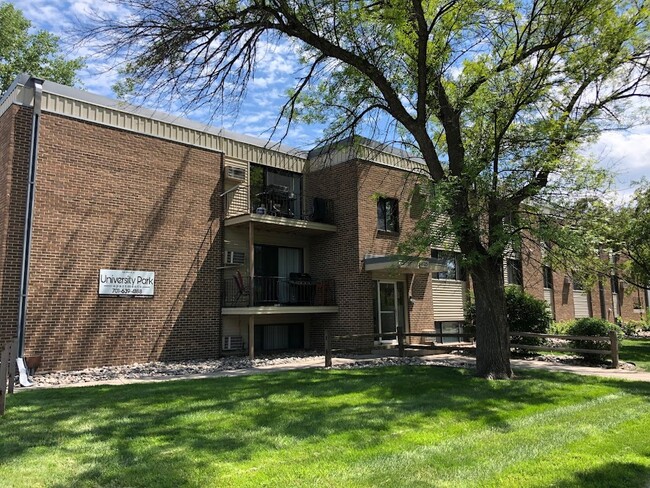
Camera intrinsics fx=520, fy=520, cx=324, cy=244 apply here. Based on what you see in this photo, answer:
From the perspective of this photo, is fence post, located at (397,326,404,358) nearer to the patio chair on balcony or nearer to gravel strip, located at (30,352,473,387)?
gravel strip, located at (30,352,473,387)

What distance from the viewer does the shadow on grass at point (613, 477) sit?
15.3 ft

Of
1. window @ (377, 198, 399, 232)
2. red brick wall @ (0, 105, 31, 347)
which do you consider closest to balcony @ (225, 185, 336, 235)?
window @ (377, 198, 399, 232)

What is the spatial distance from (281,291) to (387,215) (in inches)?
188

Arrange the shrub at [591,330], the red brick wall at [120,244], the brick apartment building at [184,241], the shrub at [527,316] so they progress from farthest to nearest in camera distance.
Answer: the shrub at [527,316] → the shrub at [591,330] → the red brick wall at [120,244] → the brick apartment building at [184,241]

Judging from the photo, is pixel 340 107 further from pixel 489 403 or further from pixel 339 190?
pixel 489 403

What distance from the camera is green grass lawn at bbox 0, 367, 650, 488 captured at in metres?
4.79

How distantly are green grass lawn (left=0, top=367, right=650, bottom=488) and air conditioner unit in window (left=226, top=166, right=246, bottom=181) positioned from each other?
26.5 feet

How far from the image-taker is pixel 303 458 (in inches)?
210

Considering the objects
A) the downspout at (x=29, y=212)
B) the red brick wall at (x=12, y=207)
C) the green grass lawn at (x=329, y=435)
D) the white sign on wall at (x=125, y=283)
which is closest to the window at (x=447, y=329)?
the green grass lawn at (x=329, y=435)

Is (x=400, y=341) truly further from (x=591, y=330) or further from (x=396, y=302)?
(x=591, y=330)

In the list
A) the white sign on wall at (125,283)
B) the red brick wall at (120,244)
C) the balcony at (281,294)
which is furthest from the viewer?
the balcony at (281,294)

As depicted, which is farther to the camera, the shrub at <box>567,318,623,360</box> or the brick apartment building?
the shrub at <box>567,318,623,360</box>

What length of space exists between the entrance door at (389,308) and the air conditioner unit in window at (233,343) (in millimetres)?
4543

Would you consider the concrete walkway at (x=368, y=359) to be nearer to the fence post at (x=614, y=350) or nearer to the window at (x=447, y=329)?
the fence post at (x=614, y=350)
